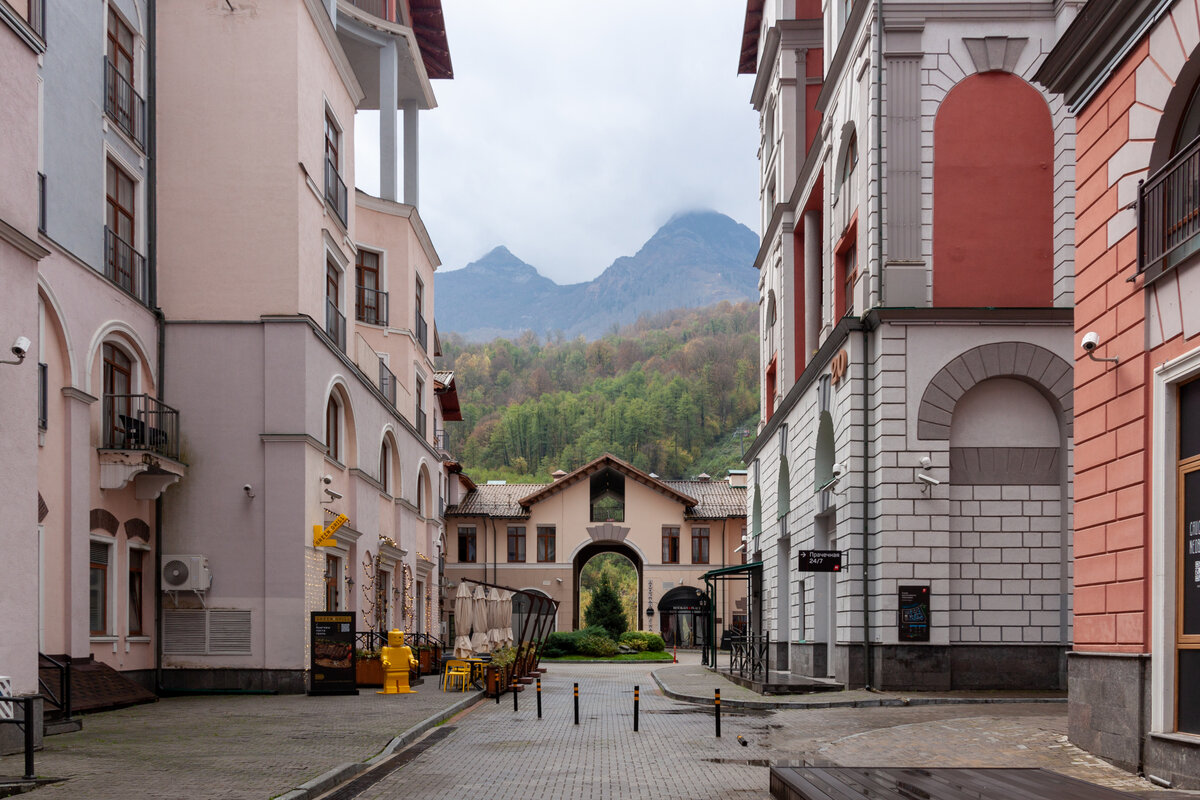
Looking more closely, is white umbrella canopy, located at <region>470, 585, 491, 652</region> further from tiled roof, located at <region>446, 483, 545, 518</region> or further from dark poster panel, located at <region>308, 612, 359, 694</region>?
tiled roof, located at <region>446, 483, 545, 518</region>

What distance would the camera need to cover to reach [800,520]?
3262 centimetres

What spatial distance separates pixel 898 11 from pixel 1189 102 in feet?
44.2

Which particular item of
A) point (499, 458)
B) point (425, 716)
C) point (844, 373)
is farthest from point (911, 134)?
point (499, 458)

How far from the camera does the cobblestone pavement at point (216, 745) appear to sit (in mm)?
11508

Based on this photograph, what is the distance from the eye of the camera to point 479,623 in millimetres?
34125

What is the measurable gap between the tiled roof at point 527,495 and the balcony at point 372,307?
2848cm

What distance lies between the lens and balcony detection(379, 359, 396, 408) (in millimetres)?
36625

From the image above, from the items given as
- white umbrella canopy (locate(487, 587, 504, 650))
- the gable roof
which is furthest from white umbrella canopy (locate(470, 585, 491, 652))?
the gable roof

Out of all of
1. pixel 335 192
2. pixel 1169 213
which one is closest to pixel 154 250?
pixel 335 192

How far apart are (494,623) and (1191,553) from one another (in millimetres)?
27081

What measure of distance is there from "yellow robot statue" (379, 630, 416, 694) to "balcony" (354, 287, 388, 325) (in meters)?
14.1

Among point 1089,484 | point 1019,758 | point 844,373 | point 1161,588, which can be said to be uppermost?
point 844,373

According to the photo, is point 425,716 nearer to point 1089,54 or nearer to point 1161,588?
point 1161,588

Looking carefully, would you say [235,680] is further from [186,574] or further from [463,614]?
[463,614]
